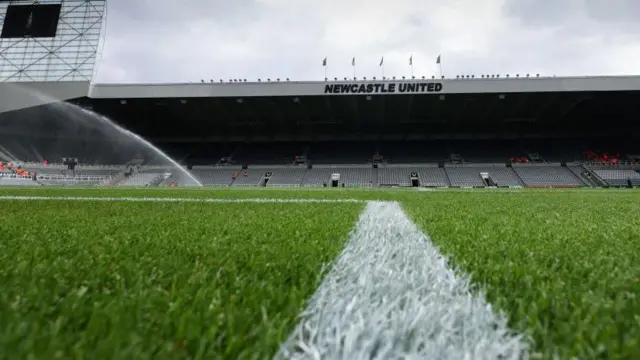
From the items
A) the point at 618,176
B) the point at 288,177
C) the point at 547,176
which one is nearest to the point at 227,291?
the point at 288,177

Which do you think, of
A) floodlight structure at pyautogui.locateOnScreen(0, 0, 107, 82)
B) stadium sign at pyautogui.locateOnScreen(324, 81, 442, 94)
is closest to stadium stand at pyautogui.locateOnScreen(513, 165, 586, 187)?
stadium sign at pyautogui.locateOnScreen(324, 81, 442, 94)

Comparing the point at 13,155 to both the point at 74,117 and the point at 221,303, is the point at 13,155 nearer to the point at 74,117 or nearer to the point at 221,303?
the point at 74,117

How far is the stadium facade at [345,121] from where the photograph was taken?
24.0 m

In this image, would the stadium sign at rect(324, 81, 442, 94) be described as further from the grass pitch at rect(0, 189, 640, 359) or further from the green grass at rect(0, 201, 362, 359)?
the green grass at rect(0, 201, 362, 359)

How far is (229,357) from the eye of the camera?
0.48 meters

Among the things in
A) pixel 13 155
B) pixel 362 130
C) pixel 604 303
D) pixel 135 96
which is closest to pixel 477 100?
pixel 362 130

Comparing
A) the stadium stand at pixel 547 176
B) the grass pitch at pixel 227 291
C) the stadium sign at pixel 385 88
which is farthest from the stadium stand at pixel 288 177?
the grass pitch at pixel 227 291

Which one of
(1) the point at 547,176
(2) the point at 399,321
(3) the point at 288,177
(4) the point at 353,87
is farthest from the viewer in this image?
(3) the point at 288,177

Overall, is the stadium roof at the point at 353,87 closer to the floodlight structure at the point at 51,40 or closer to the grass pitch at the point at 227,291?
the floodlight structure at the point at 51,40

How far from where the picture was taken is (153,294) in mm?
738

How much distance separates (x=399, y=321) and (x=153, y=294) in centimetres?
44

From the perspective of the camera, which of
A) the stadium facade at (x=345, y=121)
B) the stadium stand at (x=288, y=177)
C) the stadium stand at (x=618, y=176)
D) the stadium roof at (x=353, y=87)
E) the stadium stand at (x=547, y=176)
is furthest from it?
the stadium stand at (x=288, y=177)

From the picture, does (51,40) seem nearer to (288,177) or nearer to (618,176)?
(288,177)

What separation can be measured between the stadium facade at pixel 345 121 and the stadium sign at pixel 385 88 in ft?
0.19
